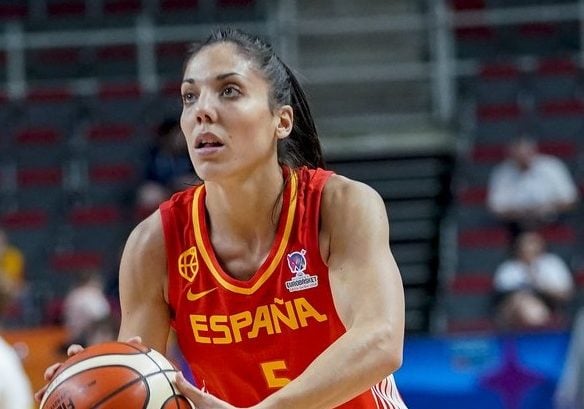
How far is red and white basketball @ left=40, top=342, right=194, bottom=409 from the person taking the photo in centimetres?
326

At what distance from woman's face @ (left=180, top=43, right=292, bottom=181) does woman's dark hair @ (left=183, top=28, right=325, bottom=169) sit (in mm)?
33

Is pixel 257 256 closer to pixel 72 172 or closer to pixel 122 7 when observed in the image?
pixel 72 172

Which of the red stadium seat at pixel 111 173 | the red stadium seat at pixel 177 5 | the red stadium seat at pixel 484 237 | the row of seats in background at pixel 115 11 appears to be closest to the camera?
the red stadium seat at pixel 484 237

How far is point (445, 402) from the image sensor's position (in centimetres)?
802

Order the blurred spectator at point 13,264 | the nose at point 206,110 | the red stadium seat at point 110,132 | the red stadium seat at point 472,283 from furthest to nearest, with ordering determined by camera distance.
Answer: the red stadium seat at point 110,132
the red stadium seat at point 472,283
the blurred spectator at point 13,264
the nose at point 206,110

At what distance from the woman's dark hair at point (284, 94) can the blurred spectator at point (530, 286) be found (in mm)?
5176

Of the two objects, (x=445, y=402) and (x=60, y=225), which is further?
(x=60, y=225)

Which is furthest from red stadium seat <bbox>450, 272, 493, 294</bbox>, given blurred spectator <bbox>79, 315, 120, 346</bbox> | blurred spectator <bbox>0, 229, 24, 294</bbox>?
blurred spectator <bbox>79, 315, 120, 346</bbox>

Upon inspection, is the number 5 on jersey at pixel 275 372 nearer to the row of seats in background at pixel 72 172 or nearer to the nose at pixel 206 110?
the nose at pixel 206 110

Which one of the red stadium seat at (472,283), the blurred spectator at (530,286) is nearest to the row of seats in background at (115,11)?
the red stadium seat at (472,283)

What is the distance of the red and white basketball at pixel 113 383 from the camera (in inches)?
128

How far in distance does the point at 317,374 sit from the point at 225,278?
542mm

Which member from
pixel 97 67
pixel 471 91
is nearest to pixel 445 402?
pixel 471 91

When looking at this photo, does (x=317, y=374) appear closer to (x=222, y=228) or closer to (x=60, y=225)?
(x=222, y=228)
